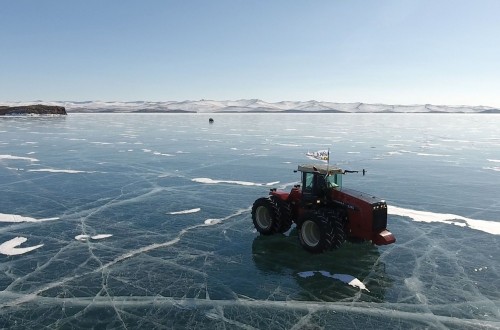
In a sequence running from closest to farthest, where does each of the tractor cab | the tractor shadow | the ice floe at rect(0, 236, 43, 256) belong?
the tractor shadow, the ice floe at rect(0, 236, 43, 256), the tractor cab

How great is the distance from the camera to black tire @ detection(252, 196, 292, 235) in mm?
9477

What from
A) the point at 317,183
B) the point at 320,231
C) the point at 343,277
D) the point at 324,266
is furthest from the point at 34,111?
the point at 343,277

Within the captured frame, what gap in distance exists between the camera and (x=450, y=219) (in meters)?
11.2

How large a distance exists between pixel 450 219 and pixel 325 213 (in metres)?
5.11

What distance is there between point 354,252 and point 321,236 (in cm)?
125

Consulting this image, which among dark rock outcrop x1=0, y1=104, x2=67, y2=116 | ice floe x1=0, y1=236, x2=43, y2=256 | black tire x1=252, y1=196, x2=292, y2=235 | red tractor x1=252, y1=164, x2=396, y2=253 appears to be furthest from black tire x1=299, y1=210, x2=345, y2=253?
dark rock outcrop x1=0, y1=104, x2=67, y2=116

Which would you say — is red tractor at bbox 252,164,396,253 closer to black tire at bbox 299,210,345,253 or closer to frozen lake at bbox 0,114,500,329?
black tire at bbox 299,210,345,253

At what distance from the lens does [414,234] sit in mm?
9977

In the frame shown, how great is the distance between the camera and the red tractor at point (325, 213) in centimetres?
802

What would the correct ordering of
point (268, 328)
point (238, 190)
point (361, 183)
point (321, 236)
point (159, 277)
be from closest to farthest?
point (268, 328), point (159, 277), point (321, 236), point (238, 190), point (361, 183)

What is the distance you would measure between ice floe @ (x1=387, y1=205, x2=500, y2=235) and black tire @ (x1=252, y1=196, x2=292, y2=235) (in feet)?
13.3

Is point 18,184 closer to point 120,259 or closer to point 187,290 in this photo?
point 120,259

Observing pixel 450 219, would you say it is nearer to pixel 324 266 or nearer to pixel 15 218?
pixel 324 266

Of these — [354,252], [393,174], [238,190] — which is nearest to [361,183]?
[393,174]
